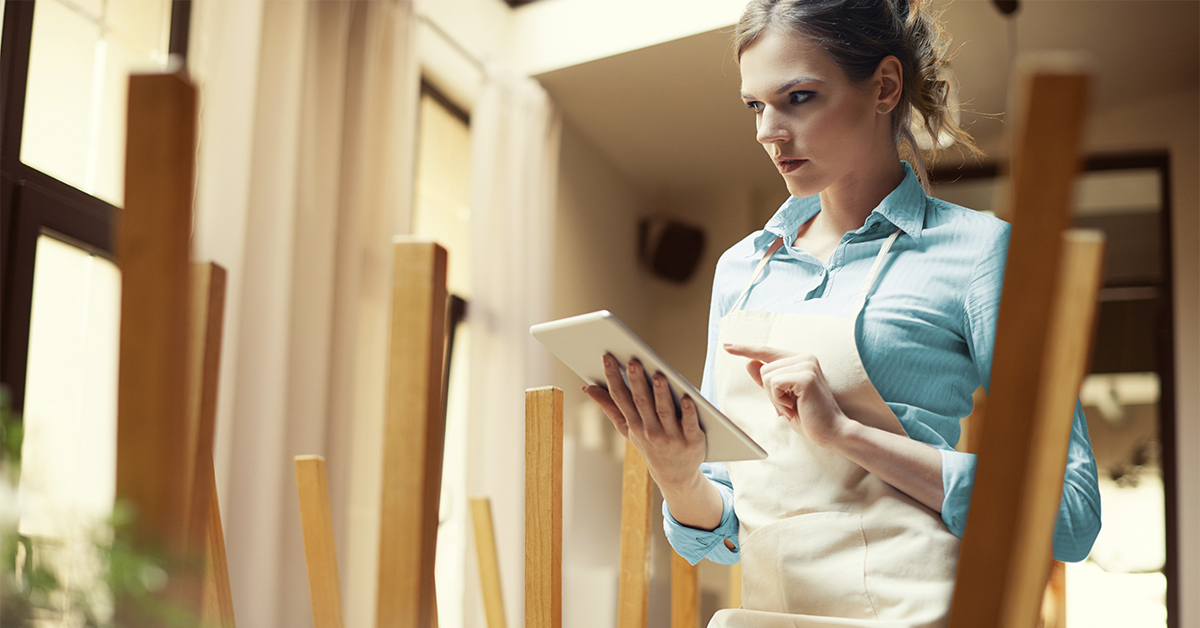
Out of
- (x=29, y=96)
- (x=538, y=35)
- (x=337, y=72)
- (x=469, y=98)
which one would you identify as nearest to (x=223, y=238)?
(x=29, y=96)

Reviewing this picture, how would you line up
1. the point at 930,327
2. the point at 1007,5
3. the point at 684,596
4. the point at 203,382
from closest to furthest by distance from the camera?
the point at 203,382, the point at 930,327, the point at 684,596, the point at 1007,5

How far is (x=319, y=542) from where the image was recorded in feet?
2.81

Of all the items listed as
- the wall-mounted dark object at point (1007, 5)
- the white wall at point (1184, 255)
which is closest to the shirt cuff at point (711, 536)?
the wall-mounted dark object at point (1007, 5)

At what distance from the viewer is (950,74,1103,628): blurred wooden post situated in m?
0.34

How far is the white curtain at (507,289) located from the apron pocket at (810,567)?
2.52m

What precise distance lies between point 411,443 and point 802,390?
493 mm

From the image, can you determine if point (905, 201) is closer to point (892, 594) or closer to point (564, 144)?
point (892, 594)

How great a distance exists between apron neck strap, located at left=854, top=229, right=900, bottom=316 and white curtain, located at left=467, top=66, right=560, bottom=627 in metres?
2.60

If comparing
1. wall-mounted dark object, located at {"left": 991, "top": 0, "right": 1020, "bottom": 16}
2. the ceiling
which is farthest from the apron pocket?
wall-mounted dark object, located at {"left": 991, "top": 0, "right": 1020, "bottom": 16}

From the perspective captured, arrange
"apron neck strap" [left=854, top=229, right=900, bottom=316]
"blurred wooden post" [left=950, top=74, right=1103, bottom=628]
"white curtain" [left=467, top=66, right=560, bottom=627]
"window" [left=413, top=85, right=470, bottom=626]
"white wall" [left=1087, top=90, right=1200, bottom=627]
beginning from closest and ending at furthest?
1. "blurred wooden post" [left=950, top=74, right=1103, bottom=628]
2. "apron neck strap" [left=854, top=229, right=900, bottom=316]
3. "window" [left=413, top=85, right=470, bottom=626]
4. "white curtain" [left=467, top=66, right=560, bottom=627]
5. "white wall" [left=1087, top=90, right=1200, bottom=627]

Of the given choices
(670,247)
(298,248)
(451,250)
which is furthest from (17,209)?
(670,247)

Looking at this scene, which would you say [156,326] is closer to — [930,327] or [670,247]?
[930,327]

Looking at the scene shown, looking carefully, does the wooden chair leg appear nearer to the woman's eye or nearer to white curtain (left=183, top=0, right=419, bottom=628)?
the woman's eye

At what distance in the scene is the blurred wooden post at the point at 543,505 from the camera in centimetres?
75
